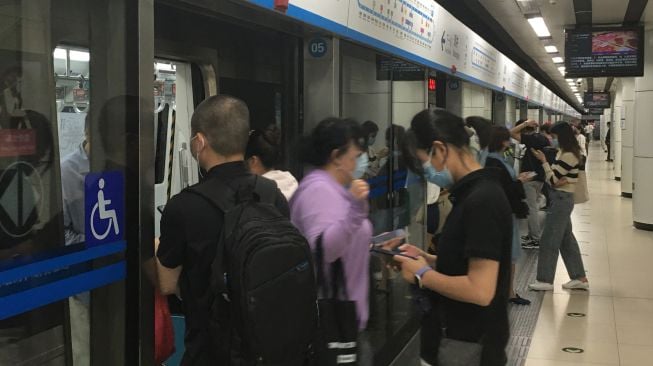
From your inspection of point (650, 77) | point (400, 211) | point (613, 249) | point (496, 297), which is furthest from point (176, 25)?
point (650, 77)

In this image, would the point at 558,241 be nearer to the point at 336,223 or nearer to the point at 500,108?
the point at 336,223

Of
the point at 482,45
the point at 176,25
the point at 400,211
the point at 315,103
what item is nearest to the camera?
the point at 176,25

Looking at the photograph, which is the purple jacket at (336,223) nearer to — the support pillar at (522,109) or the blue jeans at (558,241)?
the blue jeans at (558,241)

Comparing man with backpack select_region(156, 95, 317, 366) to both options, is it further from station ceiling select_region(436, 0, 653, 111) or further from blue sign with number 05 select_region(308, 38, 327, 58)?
station ceiling select_region(436, 0, 653, 111)

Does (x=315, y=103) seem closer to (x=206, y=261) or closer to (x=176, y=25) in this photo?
(x=176, y=25)

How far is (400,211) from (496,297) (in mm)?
2811

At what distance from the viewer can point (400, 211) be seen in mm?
4824

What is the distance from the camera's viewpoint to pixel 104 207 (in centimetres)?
184

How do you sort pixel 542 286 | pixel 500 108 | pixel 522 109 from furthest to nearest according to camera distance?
pixel 522 109 → pixel 500 108 → pixel 542 286

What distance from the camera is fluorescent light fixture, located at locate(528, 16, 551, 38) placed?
999cm

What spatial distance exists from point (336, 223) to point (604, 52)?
29.8 feet

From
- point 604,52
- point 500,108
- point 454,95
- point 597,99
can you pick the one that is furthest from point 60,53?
point 597,99

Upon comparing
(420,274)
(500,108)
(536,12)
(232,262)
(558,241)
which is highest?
(536,12)

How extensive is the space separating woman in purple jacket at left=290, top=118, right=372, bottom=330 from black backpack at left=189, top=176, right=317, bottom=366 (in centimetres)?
28
